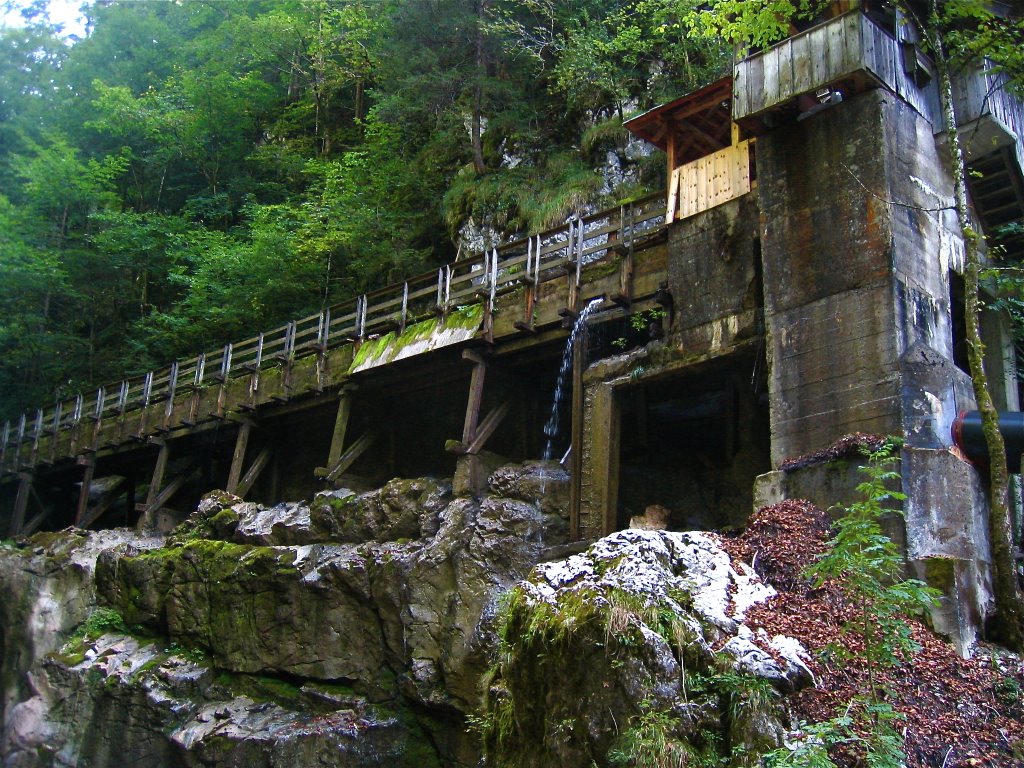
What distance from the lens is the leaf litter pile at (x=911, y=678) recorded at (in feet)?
24.4

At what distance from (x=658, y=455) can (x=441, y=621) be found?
5.68 meters

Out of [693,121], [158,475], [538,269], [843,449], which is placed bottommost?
[843,449]

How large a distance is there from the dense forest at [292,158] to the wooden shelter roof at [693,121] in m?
3.41

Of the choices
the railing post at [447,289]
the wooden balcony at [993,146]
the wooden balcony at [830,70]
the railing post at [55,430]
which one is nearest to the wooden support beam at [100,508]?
the railing post at [55,430]

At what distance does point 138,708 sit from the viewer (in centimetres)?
1622

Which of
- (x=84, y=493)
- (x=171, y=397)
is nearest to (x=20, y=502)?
(x=84, y=493)

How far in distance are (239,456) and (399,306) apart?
5055mm

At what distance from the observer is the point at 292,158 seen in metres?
32.0

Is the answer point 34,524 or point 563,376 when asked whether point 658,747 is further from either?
point 34,524

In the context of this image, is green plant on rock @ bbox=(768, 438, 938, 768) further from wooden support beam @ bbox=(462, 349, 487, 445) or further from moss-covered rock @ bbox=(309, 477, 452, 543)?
wooden support beam @ bbox=(462, 349, 487, 445)

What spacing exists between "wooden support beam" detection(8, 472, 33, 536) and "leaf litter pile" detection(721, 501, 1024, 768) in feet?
74.8

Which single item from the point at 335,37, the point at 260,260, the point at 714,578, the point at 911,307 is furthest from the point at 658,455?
the point at 335,37

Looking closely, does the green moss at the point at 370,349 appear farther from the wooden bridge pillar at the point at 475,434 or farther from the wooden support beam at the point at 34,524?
the wooden support beam at the point at 34,524

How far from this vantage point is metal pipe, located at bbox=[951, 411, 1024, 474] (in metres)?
11.0
